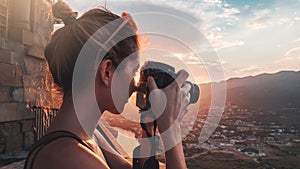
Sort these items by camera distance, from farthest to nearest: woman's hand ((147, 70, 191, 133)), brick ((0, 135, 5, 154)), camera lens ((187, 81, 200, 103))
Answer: brick ((0, 135, 5, 154)) → camera lens ((187, 81, 200, 103)) → woman's hand ((147, 70, 191, 133))

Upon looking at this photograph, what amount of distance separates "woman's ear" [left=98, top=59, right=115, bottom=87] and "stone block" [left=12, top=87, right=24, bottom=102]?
142 inches

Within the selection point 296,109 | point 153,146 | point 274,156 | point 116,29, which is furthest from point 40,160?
point 296,109

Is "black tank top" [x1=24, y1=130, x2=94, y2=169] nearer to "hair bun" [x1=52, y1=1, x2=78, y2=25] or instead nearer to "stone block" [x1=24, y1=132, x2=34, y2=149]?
"hair bun" [x1=52, y1=1, x2=78, y2=25]

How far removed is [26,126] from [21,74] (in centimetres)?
74

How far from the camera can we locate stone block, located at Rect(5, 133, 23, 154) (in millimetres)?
3975

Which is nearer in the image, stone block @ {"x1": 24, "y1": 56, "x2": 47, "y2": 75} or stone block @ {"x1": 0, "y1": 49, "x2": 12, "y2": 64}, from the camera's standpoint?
stone block @ {"x1": 0, "y1": 49, "x2": 12, "y2": 64}

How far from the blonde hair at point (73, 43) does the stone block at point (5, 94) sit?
335 centimetres

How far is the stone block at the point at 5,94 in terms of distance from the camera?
12.8 ft

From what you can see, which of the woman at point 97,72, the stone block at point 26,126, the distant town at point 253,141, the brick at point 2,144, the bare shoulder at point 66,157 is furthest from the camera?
the distant town at point 253,141

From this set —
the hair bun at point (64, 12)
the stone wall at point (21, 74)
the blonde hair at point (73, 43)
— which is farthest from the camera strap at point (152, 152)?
the stone wall at point (21, 74)

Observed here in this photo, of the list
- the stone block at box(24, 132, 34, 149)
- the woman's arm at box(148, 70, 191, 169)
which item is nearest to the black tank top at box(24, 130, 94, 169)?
the woman's arm at box(148, 70, 191, 169)

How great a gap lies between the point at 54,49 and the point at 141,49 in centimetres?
29

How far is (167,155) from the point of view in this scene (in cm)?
96

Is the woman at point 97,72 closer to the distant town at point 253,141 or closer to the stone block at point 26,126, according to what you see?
the stone block at point 26,126
